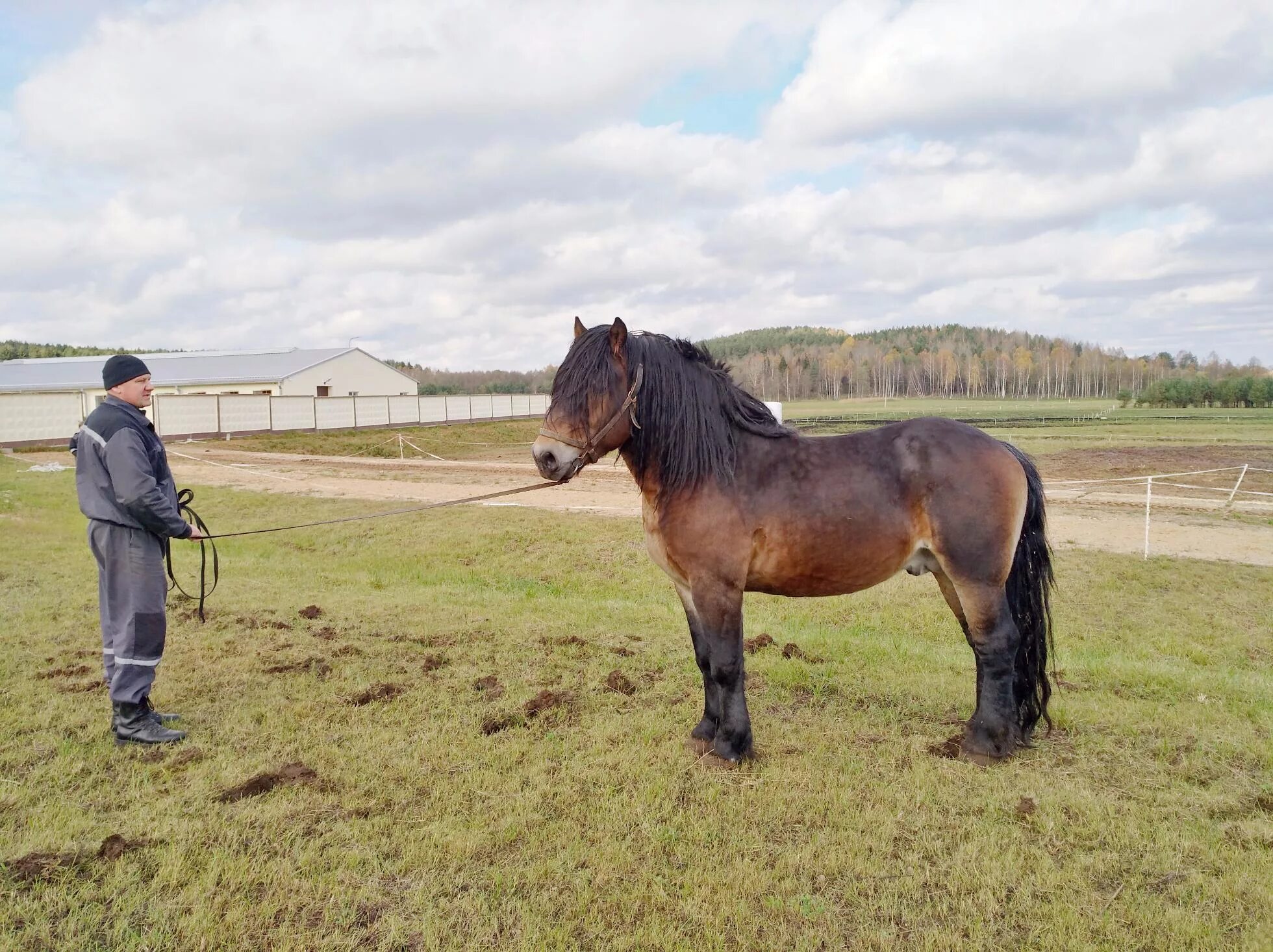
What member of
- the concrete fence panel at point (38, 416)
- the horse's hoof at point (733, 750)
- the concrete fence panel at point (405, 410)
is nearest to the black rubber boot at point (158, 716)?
the horse's hoof at point (733, 750)

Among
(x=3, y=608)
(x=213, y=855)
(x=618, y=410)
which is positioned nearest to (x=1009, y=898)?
(x=618, y=410)

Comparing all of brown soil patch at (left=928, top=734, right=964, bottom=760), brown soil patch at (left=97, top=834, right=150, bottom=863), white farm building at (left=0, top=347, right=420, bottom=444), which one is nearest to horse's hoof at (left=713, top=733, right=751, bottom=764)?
brown soil patch at (left=928, top=734, right=964, bottom=760)

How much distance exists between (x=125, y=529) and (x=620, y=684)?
3.41 m

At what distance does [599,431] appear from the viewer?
4.13m

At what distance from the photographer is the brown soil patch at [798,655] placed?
6.25m

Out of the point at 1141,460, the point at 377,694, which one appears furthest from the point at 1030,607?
the point at 1141,460

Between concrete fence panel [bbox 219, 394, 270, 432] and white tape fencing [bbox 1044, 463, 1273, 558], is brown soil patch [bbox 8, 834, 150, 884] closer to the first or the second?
white tape fencing [bbox 1044, 463, 1273, 558]

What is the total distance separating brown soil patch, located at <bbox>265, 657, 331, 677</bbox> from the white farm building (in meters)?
30.7

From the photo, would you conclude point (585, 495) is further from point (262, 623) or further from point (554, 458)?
point (554, 458)

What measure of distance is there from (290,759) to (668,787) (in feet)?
7.17

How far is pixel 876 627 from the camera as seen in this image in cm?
852

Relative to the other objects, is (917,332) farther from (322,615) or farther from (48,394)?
(322,615)

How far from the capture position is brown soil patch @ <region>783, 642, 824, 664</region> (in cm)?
625

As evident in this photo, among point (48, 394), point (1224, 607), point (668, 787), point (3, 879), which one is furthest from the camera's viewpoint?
point (48, 394)
